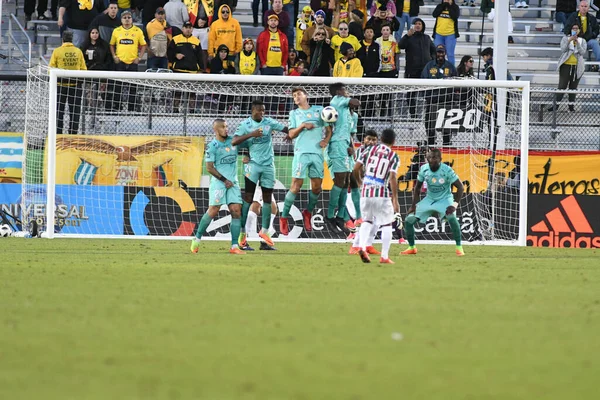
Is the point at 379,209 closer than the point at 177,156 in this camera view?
Yes

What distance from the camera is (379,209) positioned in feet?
43.4

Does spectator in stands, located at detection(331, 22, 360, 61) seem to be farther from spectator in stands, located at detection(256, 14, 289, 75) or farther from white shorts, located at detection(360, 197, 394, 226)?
white shorts, located at detection(360, 197, 394, 226)

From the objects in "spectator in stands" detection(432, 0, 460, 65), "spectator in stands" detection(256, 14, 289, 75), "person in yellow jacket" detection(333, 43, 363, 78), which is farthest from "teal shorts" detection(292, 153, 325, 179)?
"spectator in stands" detection(432, 0, 460, 65)

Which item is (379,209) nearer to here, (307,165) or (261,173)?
(261,173)

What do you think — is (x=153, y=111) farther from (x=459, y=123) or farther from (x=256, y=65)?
(x=459, y=123)

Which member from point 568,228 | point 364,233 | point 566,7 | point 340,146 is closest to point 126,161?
point 340,146

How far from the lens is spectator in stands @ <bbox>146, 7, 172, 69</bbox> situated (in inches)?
905

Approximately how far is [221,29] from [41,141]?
4.99 meters

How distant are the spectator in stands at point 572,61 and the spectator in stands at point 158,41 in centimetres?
893

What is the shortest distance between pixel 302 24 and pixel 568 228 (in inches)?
303

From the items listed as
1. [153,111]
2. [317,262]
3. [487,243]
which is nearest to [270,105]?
[153,111]

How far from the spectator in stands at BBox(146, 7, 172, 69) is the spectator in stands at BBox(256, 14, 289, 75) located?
77.5 inches

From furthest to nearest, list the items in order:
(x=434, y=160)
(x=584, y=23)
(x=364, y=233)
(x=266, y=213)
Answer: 1. (x=584, y=23)
2. (x=266, y=213)
3. (x=434, y=160)
4. (x=364, y=233)

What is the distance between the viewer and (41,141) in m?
20.7
